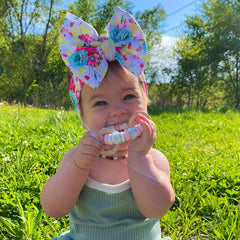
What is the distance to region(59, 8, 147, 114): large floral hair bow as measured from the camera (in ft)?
4.07

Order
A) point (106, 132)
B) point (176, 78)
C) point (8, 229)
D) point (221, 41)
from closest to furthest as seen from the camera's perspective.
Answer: point (106, 132), point (8, 229), point (221, 41), point (176, 78)

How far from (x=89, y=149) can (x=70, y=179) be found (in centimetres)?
18

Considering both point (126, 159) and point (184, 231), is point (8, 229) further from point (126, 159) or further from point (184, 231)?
point (184, 231)

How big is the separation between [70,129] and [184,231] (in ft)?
8.77

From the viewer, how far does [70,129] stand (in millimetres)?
→ 4043

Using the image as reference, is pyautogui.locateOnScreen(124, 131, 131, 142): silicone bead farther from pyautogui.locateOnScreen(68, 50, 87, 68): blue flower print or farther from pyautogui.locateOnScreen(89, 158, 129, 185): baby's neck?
pyautogui.locateOnScreen(68, 50, 87, 68): blue flower print

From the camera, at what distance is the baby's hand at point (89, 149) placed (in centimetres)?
114

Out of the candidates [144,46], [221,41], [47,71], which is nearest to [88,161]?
[144,46]

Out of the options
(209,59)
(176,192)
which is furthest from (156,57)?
(176,192)

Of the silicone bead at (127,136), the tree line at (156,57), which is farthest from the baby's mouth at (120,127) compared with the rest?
the tree line at (156,57)

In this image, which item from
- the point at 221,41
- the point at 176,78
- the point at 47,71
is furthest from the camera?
the point at 47,71

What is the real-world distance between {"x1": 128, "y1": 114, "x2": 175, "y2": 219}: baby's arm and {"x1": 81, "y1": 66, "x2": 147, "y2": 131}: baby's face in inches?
3.8

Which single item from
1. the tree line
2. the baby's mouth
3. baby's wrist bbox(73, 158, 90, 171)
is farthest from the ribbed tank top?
the tree line

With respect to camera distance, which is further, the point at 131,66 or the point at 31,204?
the point at 31,204
